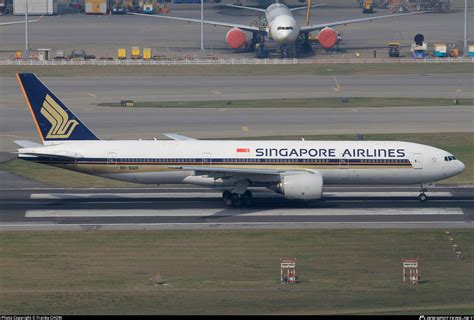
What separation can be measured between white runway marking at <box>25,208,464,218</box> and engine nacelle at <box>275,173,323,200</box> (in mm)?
996

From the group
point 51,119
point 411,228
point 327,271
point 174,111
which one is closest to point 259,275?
point 327,271

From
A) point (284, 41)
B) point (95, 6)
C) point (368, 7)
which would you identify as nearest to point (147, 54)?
point (284, 41)

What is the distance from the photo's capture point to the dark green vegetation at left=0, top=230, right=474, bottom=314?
1623 inches

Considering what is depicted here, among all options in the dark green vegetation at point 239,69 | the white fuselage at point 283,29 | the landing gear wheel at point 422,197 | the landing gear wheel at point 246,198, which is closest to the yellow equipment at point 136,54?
the dark green vegetation at point 239,69

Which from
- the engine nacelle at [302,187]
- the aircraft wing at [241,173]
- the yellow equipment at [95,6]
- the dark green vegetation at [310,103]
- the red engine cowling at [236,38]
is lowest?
the engine nacelle at [302,187]

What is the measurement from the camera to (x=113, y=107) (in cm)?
10056

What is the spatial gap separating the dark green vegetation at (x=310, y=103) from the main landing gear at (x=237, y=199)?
39416 millimetres

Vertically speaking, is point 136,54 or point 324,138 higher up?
point 136,54

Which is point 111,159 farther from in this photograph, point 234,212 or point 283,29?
point 283,29

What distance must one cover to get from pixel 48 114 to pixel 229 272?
20.2 metres

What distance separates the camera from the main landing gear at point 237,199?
2446 inches

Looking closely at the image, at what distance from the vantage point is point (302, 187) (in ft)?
198

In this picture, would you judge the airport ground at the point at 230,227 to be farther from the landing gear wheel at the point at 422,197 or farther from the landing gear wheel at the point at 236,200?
the landing gear wheel at the point at 236,200

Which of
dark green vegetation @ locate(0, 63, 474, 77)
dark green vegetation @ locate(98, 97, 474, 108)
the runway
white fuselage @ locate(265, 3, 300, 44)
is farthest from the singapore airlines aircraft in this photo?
white fuselage @ locate(265, 3, 300, 44)
